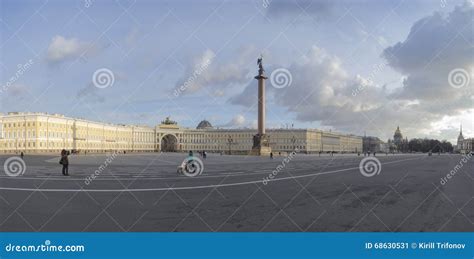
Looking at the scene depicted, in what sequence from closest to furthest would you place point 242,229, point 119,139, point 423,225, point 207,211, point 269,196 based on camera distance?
point 242,229
point 423,225
point 207,211
point 269,196
point 119,139

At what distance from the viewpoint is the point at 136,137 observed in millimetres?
148625

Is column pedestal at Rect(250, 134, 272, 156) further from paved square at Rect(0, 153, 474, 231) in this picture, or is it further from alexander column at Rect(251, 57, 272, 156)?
paved square at Rect(0, 153, 474, 231)

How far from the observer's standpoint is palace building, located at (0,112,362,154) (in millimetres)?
A: 93875

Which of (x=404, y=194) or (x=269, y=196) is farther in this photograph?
(x=404, y=194)

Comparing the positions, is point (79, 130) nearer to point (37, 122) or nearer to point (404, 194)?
point (37, 122)

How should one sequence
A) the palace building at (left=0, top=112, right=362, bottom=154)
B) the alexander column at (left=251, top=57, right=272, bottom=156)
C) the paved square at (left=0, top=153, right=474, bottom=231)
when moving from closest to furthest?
the paved square at (left=0, top=153, right=474, bottom=231)
the alexander column at (left=251, top=57, right=272, bottom=156)
the palace building at (left=0, top=112, right=362, bottom=154)

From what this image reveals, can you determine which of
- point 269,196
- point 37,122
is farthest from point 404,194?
point 37,122

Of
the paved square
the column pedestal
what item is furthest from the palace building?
the paved square

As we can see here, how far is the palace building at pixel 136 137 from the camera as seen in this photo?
93.9 m

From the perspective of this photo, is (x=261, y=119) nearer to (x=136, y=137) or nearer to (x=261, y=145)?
(x=261, y=145)

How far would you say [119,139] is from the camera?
136 m

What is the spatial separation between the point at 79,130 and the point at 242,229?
377 ft

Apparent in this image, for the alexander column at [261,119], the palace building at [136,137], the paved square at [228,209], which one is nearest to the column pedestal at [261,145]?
the alexander column at [261,119]

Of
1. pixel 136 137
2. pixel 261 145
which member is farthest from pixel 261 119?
pixel 136 137
